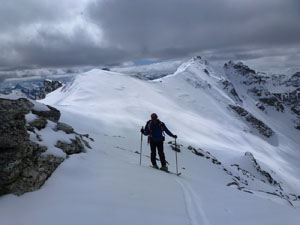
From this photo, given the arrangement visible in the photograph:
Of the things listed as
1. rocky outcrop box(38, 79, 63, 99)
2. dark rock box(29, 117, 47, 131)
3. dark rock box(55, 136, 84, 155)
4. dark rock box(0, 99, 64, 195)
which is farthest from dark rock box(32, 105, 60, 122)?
rocky outcrop box(38, 79, 63, 99)

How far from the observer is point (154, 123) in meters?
10.6

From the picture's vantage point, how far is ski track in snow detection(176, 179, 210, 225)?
19.3ft

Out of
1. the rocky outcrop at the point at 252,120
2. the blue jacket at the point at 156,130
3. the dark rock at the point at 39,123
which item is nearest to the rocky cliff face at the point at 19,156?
the dark rock at the point at 39,123

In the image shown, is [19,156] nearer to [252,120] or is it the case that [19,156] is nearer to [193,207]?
[193,207]

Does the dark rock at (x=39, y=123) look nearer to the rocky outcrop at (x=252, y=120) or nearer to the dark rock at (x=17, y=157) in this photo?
the dark rock at (x=17, y=157)

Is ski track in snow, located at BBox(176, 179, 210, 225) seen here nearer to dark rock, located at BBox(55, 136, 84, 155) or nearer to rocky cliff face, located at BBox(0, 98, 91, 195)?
rocky cliff face, located at BBox(0, 98, 91, 195)

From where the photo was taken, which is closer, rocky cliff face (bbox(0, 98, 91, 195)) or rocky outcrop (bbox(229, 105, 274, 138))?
rocky cliff face (bbox(0, 98, 91, 195))

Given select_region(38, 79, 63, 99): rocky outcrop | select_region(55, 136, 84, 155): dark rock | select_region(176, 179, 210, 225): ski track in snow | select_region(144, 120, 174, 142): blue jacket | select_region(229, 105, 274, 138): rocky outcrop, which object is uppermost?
select_region(38, 79, 63, 99): rocky outcrop

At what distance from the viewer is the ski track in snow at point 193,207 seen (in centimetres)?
588

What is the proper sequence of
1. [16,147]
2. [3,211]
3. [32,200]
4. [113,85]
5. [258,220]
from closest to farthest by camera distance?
[3,211] < [32,200] < [16,147] < [258,220] < [113,85]

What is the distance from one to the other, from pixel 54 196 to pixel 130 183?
2471 millimetres

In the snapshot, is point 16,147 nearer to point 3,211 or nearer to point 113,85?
point 3,211

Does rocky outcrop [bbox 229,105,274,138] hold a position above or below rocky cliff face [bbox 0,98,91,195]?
below

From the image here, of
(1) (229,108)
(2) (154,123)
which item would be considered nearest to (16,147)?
(2) (154,123)
